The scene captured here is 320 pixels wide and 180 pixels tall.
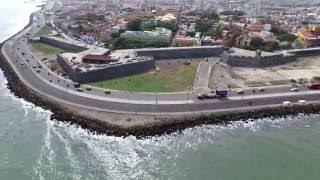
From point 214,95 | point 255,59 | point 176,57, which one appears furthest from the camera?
point 176,57

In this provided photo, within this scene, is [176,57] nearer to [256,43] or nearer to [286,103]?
[256,43]

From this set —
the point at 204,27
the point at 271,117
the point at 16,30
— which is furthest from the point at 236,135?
the point at 16,30

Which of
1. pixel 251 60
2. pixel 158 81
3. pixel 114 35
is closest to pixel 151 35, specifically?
pixel 114 35

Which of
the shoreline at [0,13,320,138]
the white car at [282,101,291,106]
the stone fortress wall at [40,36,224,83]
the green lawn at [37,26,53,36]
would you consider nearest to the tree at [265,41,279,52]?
the stone fortress wall at [40,36,224,83]

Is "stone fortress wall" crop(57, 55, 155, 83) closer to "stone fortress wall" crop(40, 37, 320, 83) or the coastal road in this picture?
"stone fortress wall" crop(40, 37, 320, 83)

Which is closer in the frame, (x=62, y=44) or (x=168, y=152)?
(x=168, y=152)
